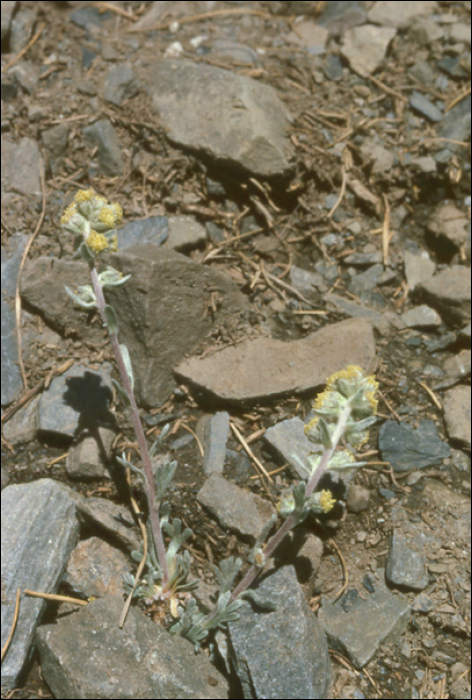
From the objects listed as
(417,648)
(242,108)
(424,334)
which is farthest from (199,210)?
(417,648)

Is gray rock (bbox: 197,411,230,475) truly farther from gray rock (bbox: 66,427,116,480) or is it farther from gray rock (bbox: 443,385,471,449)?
gray rock (bbox: 443,385,471,449)

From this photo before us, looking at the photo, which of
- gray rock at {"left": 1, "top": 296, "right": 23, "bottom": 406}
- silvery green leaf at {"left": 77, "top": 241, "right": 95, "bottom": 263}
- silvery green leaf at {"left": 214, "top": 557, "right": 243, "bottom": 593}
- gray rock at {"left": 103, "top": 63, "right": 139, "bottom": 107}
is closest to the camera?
silvery green leaf at {"left": 77, "top": 241, "right": 95, "bottom": 263}

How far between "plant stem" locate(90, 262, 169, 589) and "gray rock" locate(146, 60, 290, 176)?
1541 millimetres

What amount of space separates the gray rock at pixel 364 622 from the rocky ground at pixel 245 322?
0.01 m

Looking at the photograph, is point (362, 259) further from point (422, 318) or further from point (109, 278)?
point (109, 278)

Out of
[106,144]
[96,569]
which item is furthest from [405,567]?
[106,144]

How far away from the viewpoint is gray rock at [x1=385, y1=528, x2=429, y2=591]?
303 centimetres

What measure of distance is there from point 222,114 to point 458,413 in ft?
7.63

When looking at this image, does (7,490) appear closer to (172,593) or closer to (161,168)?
(172,593)

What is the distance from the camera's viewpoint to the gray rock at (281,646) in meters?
2.68

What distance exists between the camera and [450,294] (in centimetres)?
369

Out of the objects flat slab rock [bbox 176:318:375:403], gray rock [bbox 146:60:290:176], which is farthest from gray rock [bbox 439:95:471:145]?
flat slab rock [bbox 176:318:375:403]

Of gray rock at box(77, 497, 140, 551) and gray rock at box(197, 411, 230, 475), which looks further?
gray rock at box(197, 411, 230, 475)

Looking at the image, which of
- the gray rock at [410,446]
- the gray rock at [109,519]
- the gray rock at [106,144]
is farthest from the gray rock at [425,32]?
the gray rock at [109,519]
